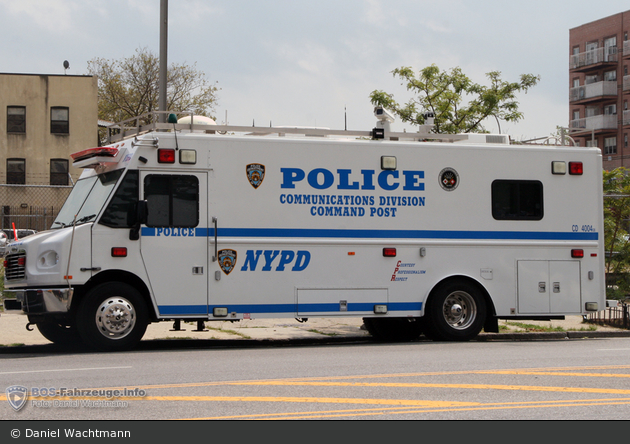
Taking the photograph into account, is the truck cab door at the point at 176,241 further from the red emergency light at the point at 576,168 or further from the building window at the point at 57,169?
the building window at the point at 57,169

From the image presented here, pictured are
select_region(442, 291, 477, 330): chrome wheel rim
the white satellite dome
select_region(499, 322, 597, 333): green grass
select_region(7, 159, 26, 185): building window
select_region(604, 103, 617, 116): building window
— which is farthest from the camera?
select_region(604, 103, 617, 116): building window

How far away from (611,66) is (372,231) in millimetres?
56966

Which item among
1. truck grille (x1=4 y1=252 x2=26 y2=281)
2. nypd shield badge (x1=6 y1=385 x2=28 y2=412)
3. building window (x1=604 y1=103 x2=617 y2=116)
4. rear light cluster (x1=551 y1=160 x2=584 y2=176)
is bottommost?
nypd shield badge (x1=6 y1=385 x2=28 y2=412)

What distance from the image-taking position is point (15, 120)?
135 feet

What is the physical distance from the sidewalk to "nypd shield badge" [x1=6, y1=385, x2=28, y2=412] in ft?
14.3

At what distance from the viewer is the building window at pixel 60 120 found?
4156cm

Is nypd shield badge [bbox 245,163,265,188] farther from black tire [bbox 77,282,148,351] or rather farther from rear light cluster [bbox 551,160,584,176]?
rear light cluster [bbox 551,160,584,176]

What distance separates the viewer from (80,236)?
34.7 feet

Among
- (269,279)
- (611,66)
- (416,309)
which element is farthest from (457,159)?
(611,66)

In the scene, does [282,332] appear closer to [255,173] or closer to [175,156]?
[255,173]

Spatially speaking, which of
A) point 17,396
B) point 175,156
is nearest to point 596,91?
point 175,156

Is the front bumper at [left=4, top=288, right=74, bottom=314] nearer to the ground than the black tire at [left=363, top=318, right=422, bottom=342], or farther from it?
farther from it

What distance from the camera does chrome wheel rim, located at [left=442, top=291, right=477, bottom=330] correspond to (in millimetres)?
11992

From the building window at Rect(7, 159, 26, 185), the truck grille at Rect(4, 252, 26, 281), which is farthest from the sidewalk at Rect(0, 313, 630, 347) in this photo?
the building window at Rect(7, 159, 26, 185)
